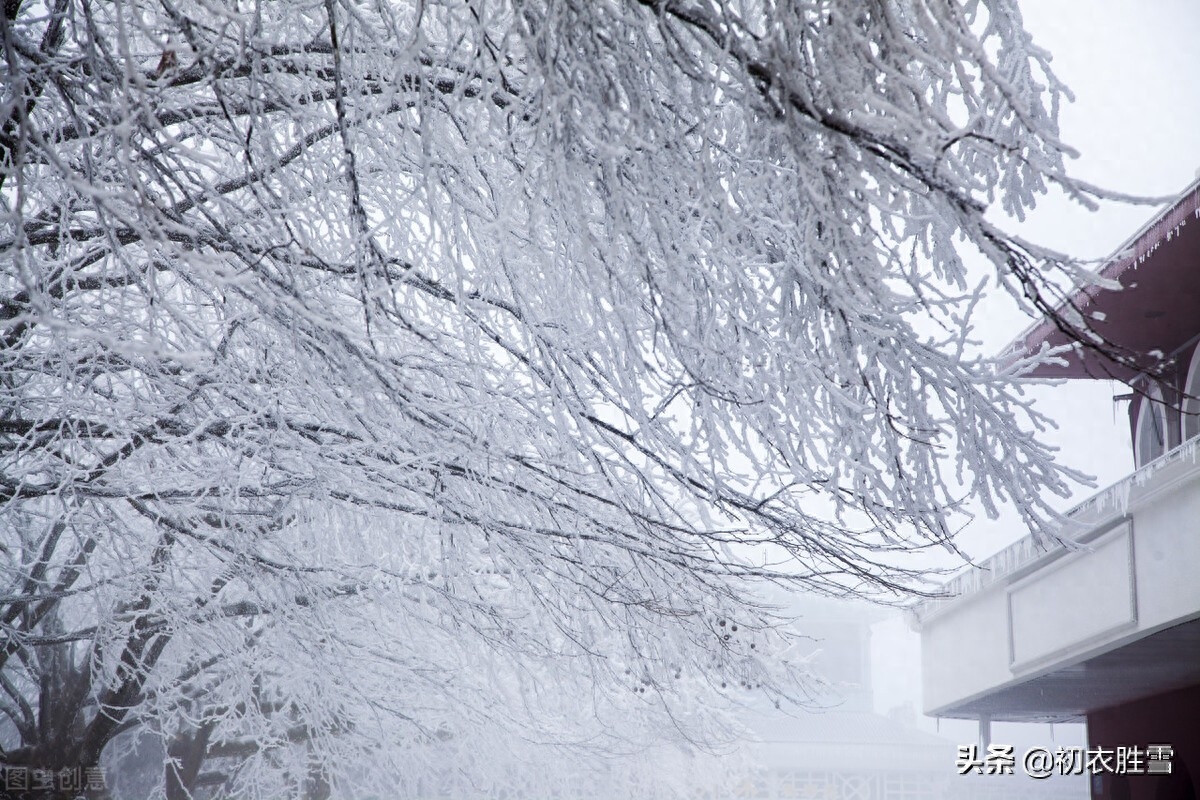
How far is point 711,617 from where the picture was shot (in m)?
3.40

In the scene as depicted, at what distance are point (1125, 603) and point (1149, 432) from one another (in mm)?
4238

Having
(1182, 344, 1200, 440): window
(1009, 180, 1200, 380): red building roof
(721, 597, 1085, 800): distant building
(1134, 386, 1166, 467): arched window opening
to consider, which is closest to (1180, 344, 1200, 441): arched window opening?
(1182, 344, 1200, 440): window

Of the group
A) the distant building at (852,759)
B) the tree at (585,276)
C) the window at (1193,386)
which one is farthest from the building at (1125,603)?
the distant building at (852,759)

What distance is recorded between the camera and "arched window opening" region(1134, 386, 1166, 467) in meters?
10.7

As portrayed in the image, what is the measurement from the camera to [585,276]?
278cm

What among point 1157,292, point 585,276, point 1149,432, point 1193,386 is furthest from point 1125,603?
point 585,276

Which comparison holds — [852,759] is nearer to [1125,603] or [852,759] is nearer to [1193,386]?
[1193,386]

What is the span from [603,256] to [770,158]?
51 centimetres

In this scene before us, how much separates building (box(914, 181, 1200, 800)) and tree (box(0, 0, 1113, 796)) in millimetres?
3193

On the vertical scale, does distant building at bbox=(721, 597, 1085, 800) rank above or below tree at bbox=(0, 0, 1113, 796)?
below

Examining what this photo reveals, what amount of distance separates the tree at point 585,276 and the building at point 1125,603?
319cm

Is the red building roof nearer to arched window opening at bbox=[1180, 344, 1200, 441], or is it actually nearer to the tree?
arched window opening at bbox=[1180, 344, 1200, 441]

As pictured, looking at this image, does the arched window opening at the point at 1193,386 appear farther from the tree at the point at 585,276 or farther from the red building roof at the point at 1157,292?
the tree at the point at 585,276

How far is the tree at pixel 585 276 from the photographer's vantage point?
204 cm
